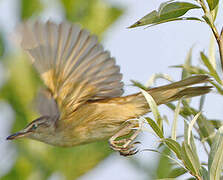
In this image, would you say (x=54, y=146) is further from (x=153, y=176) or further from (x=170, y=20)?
(x=170, y=20)

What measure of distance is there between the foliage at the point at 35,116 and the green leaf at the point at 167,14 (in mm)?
1936

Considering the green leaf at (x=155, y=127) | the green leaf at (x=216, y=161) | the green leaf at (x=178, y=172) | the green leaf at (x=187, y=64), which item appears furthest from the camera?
the green leaf at (x=187, y=64)

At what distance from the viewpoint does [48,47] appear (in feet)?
10.8

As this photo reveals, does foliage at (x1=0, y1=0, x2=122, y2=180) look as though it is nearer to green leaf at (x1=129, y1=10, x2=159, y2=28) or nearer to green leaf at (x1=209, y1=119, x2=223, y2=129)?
green leaf at (x1=209, y1=119, x2=223, y2=129)

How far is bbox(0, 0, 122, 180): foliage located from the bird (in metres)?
0.25

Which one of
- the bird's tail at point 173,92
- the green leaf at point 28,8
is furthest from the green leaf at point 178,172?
the green leaf at point 28,8

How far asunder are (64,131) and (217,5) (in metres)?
1.79

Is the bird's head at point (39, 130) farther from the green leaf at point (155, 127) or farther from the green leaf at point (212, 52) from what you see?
the green leaf at point (155, 127)

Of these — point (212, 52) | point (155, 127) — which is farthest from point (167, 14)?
point (212, 52)

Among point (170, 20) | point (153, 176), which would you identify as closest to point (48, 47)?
point (153, 176)

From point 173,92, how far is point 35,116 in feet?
4.69

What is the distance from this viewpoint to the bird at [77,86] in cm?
319

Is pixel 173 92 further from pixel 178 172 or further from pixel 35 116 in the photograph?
pixel 35 116

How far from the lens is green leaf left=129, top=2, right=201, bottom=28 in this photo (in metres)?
1.84
